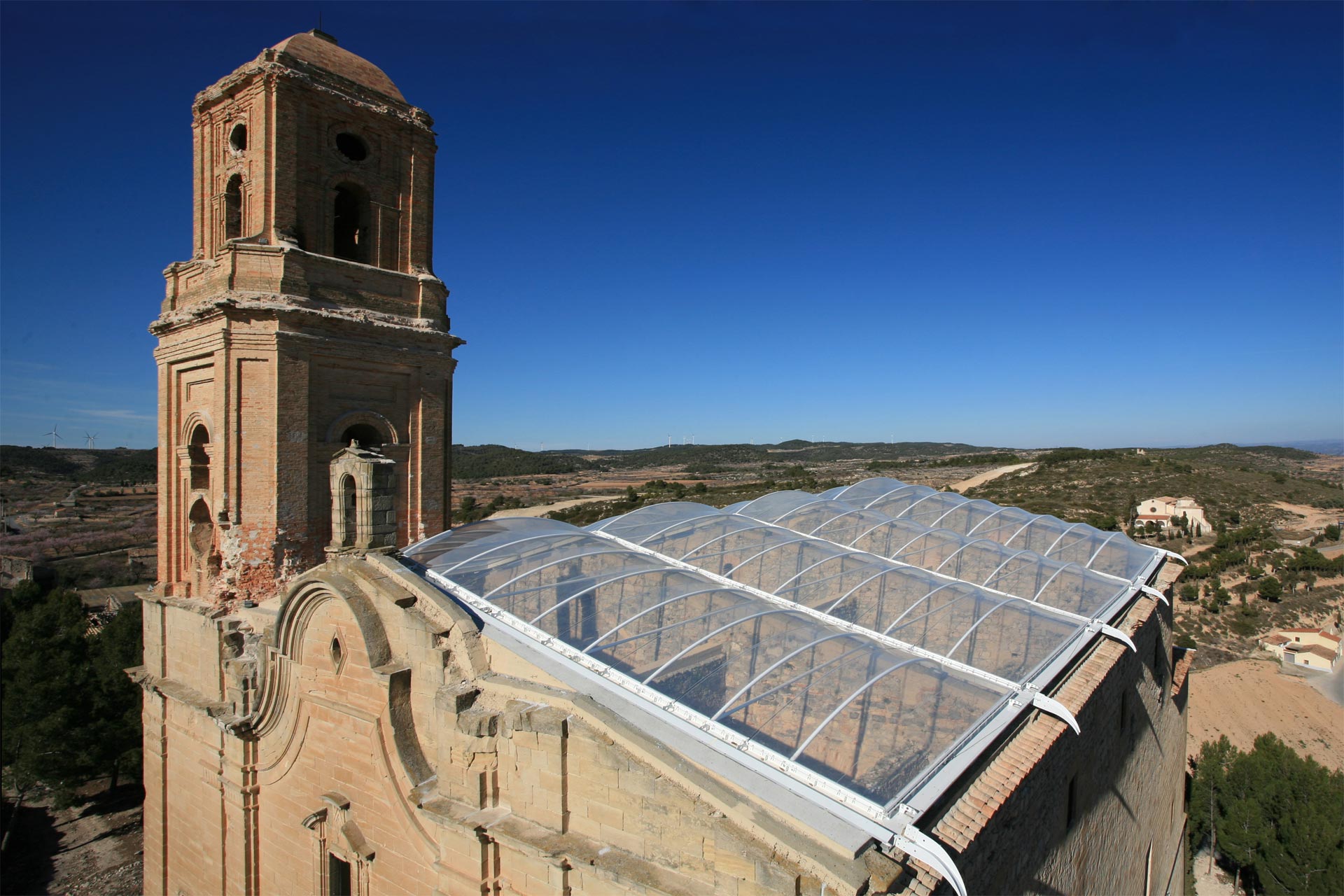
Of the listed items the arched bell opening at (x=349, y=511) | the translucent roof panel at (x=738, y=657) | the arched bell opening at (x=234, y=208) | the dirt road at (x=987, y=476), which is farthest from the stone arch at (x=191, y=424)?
the dirt road at (x=987, y=476)

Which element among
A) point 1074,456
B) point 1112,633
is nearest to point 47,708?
point 1112,633

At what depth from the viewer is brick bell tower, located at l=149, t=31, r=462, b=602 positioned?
1147cm

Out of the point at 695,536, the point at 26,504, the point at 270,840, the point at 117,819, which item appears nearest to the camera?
the point at 270,840

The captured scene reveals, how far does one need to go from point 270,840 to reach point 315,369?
7.62 metres

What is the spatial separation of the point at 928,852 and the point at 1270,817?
20346 millimetres

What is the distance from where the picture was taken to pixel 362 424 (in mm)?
12930

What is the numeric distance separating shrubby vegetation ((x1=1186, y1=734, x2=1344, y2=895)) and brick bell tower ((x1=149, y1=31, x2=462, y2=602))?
22.2 m

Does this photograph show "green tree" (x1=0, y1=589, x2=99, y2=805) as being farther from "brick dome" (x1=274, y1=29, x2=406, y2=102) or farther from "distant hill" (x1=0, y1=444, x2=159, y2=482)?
"distant hill" (x1=0, y1=444, x2=159, y2=482)

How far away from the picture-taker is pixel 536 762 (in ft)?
20.9

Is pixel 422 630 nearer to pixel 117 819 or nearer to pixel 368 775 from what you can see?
pixel 368 775

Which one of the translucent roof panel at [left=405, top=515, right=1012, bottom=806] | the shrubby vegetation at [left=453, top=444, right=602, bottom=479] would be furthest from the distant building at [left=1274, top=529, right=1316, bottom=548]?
the shrubby vegetation at [left=453, top=444, right=602, bottom=479]

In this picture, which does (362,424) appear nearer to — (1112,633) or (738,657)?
(738,657)

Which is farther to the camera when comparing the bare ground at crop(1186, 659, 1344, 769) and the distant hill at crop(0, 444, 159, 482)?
the distant hill at crop(0, 444, 159, 482)

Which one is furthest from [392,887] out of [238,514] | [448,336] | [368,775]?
[448,336]
